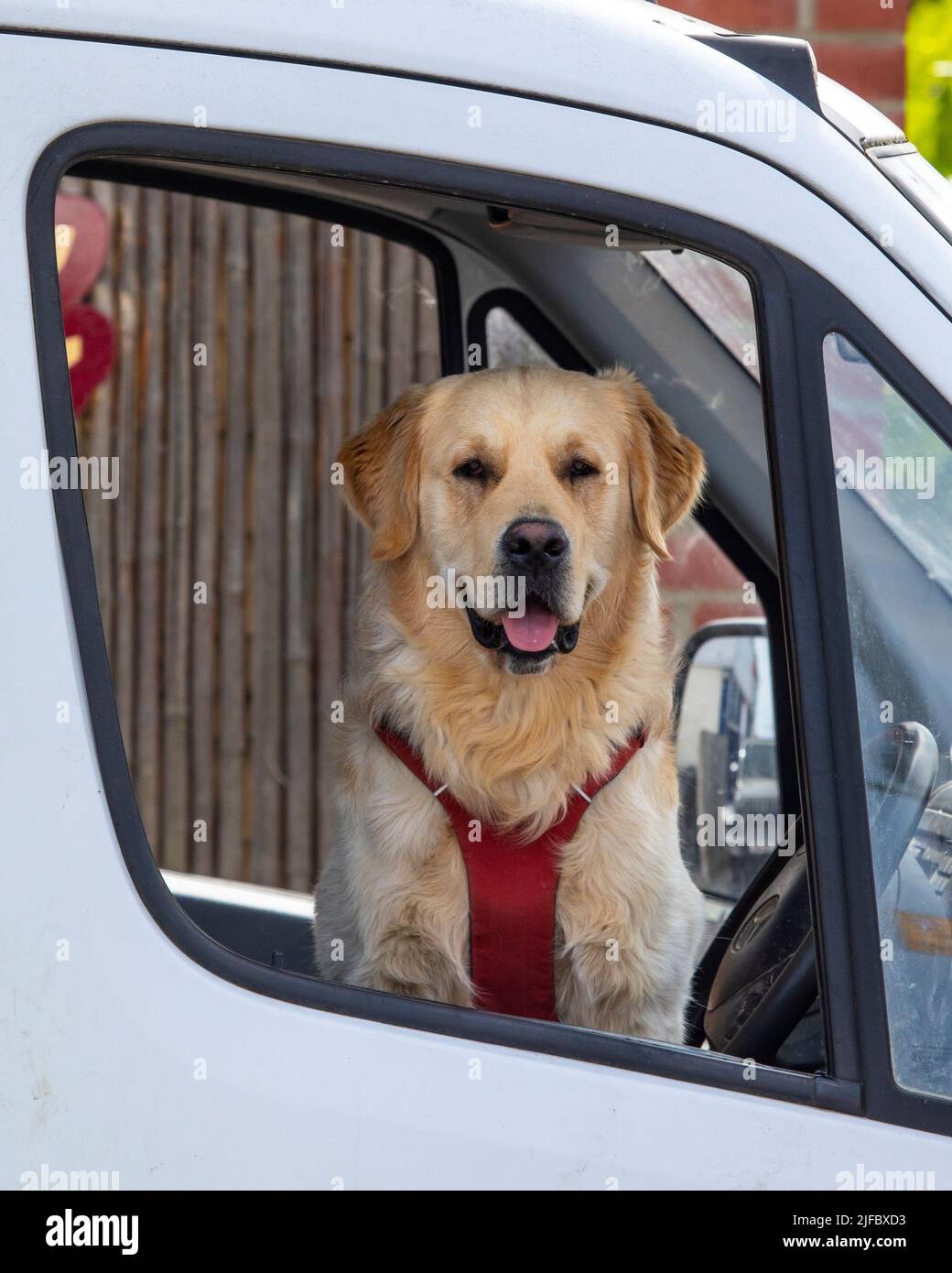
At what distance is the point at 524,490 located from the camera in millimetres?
2182

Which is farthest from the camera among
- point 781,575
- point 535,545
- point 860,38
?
point 860,38

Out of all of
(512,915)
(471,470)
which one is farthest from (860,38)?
(512,915)

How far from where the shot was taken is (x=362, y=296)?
570 centimetres

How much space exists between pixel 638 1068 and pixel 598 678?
3.26ft

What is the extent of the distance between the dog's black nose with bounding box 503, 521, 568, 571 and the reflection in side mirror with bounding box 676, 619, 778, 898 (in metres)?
0.74

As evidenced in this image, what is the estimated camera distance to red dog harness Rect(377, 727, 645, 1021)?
1.88 metres

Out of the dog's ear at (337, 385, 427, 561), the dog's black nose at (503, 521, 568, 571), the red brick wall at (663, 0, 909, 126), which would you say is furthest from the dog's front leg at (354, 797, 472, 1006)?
the red brick wall at (663, 0, 909, 126)

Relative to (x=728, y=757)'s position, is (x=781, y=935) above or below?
below

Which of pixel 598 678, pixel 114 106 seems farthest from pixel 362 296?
pixel 114 106

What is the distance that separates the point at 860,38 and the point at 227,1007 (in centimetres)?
466

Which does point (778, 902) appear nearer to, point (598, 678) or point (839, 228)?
point (598, 678)

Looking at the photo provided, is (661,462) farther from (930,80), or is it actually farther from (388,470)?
(930,80)

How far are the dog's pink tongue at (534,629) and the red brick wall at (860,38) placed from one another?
139 inches

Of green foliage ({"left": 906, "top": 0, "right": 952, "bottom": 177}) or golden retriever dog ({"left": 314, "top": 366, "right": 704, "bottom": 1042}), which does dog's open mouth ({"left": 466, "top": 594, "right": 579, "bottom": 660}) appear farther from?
green foliage ({"left": 906, "top": 0, "right": 952, "bottom": 177})
